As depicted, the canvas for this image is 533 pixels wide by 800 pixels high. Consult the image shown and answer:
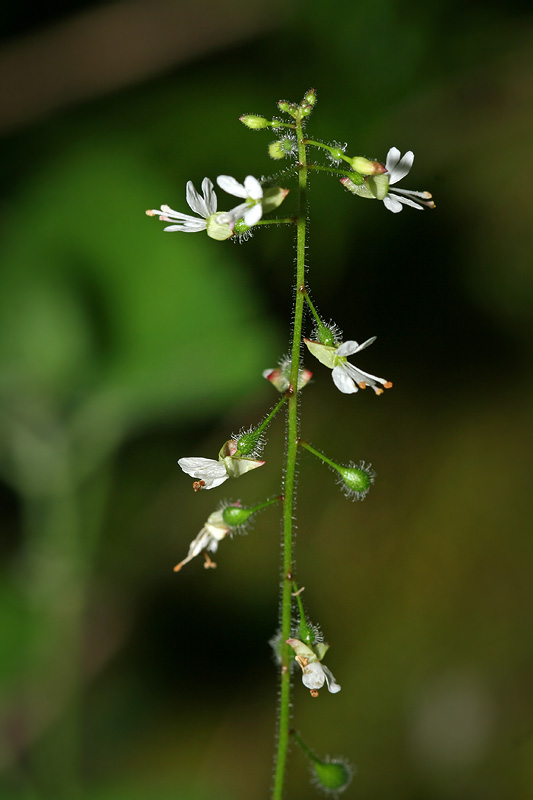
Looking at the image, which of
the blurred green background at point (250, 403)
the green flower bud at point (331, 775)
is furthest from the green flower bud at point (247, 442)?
the blurred green background at point (250, 403)

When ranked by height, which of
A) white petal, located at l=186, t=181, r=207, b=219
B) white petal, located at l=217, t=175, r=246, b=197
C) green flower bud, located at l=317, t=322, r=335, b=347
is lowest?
green flower bud, located at l=317, t=322, r=335, b=347

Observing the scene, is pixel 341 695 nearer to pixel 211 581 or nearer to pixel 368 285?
pixel 211 581

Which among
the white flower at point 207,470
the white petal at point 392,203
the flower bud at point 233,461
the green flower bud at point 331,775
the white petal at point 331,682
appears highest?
the white petal at point 392,203

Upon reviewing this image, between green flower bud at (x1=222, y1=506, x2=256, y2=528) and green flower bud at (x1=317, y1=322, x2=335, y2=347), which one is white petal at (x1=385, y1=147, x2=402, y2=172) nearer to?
green flower bud at (x1=317, y1=322, x2=335, y2=347)

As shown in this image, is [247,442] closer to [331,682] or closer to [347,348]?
[347,348]

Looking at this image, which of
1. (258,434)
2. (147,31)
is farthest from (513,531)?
(147,31)

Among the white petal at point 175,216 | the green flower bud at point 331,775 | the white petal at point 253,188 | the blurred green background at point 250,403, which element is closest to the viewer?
the white petal at point 253,188

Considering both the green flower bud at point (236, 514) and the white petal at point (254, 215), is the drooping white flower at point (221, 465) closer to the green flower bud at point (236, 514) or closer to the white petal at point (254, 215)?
the green flower bud at point (236, 514)

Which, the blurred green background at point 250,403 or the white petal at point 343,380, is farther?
the blurred green background at point 250,403

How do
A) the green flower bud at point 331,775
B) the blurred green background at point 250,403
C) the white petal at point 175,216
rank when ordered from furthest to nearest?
the blurred green background at point 250,403 < the green flower bud at point 331,775 < the white petal at point 175,216

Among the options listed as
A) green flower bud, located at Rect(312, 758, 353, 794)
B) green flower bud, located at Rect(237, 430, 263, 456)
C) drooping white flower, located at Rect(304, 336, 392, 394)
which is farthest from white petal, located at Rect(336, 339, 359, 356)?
green flower bud, located at Rect(312, 758, 353, 794)
